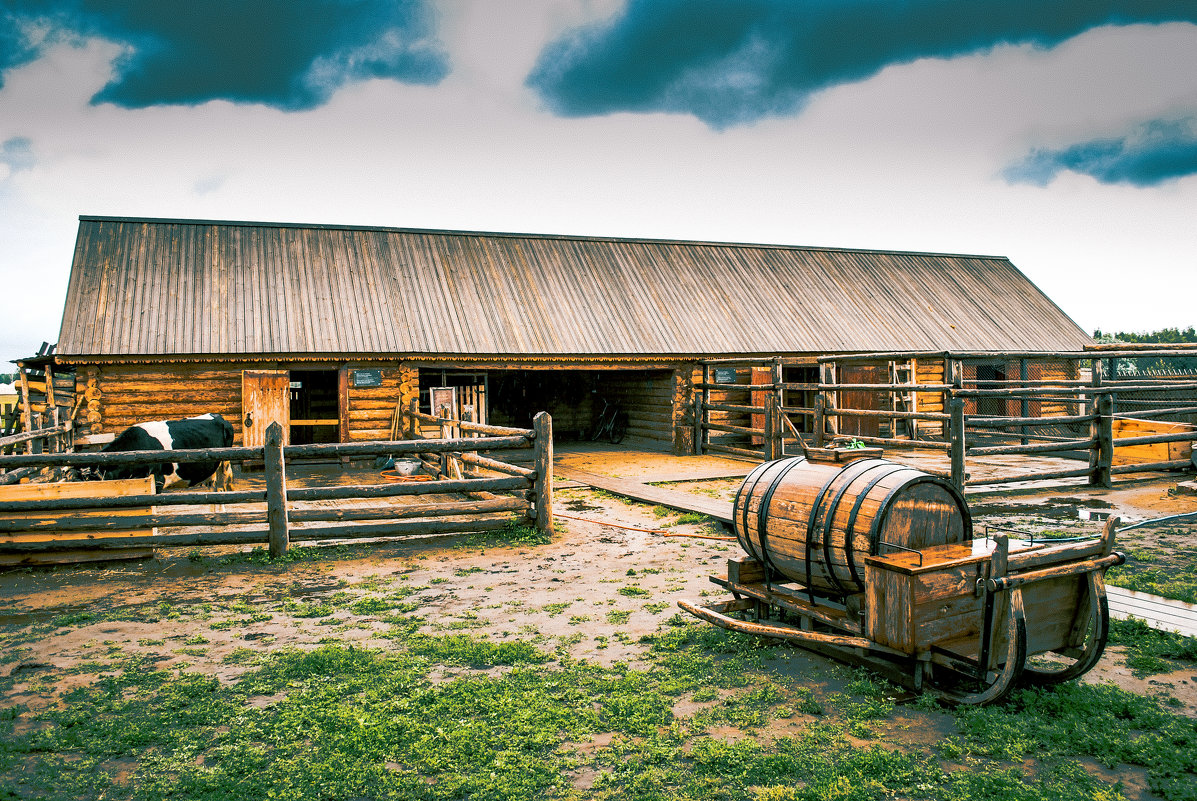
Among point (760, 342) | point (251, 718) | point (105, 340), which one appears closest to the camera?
point (251, 718)

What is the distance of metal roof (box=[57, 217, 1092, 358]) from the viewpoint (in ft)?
53.7

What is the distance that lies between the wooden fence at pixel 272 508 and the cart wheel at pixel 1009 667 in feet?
17.6

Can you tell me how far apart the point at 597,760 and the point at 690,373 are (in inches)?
615

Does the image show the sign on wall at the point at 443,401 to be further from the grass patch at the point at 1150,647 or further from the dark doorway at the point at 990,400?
the dark doorway at the point at 990,400

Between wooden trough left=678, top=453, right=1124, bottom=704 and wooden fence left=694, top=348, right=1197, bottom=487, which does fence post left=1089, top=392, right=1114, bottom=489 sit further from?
wooden trough left=678, top=453, right=1124, bottom=704

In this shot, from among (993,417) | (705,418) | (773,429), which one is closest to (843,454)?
(773,429)

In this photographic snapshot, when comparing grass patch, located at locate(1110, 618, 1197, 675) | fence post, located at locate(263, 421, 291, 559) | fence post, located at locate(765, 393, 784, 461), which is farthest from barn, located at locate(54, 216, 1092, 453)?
grass patch, located at locate(1110, 618, 1197, 675)

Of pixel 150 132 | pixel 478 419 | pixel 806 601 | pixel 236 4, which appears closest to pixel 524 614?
pixel 806 601

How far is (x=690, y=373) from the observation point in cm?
1881

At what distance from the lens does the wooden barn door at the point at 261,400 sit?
1548 centimetres

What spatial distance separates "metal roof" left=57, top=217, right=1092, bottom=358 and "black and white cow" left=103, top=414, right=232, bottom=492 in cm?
374

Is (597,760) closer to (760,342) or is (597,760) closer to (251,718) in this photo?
(251,718)

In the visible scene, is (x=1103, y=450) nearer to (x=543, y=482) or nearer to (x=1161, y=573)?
(x=1161, y=573)

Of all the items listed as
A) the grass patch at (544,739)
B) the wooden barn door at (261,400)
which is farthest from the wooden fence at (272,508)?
the wooden barn door at (261,400)
